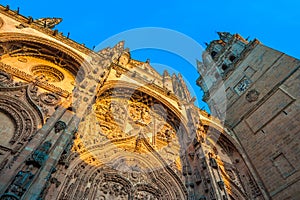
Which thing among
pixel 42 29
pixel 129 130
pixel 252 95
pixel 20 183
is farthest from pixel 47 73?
pixel 252 95

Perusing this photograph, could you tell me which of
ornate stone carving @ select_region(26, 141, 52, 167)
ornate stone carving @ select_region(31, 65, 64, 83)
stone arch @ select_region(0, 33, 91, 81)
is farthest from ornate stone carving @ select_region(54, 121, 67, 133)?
stone arch @ select_region(0, 33, 91, 81)

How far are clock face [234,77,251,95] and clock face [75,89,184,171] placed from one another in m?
6.46

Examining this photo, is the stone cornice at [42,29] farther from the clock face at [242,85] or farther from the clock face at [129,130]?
the clock face at [242,85]

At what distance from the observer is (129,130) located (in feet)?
Result: 27.1

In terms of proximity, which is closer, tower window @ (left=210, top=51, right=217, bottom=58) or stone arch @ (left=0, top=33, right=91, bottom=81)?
stone arch @ (left=0, top=33, right=91, bottom=81)

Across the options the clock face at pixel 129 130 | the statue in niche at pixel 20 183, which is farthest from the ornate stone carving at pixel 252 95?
the statue in niche at pixel 20 183

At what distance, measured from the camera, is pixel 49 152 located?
419cm

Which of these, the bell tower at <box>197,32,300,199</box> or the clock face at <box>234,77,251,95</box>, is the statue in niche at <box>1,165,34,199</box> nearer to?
the bell tower at <box>197,32,300,199</box>

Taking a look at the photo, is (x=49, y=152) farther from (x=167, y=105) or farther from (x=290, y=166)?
(x=290, y=166)

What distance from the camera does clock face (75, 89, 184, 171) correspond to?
22.4 feet

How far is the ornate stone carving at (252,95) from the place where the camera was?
12.2m

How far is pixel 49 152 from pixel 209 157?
17.9ft

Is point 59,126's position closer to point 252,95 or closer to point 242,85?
point 252,95

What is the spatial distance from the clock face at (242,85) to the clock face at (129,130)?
6460mm
